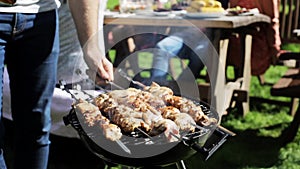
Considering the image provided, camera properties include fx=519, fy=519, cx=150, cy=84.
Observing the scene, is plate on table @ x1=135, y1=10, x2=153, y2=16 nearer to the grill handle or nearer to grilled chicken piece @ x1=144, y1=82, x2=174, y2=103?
grilled chicken piece @ x1=144, y1=82, x2=174, y2=103

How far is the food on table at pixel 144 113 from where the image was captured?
6.17ft

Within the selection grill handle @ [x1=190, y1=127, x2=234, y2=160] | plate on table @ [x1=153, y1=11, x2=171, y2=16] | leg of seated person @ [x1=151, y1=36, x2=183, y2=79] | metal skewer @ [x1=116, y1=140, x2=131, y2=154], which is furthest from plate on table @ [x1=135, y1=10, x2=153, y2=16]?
metal skewer @ [x1=116, y1=140, x2=131, y2=154]

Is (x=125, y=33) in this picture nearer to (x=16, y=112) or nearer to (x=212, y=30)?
(x=212, y=30)

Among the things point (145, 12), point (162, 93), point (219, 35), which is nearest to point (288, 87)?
point (219, 35)

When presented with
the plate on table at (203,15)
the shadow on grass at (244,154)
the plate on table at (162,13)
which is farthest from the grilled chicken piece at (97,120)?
the plate on table at (162,13)

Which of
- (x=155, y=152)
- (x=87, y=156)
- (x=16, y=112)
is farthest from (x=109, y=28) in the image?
(x=155, y=152)

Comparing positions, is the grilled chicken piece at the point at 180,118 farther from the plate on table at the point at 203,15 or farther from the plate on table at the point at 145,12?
the plate on table at the point at 145,12

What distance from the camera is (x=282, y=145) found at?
12.2 ft

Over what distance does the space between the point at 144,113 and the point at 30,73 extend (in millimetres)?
517

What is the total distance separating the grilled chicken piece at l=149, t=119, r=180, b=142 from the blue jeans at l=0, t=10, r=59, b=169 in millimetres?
564

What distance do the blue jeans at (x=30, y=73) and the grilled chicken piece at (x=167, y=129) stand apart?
56cm

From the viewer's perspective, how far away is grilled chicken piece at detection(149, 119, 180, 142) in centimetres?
184

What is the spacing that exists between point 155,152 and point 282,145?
209 centimetres

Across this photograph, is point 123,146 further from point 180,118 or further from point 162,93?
point 162,93
